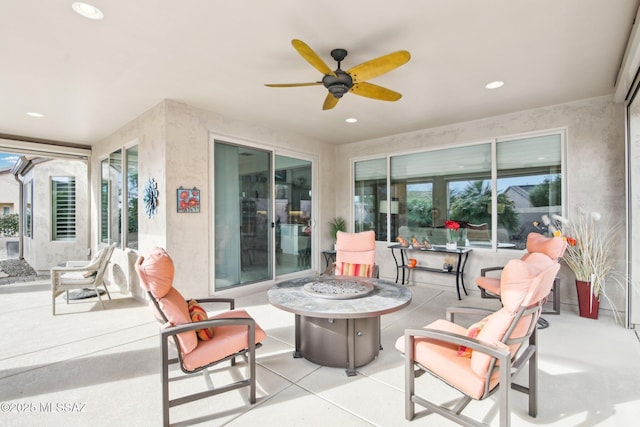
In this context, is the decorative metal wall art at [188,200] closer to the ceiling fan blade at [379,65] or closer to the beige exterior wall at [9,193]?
the ceiling fan blade at [379,65]

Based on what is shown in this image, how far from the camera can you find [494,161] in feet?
15.4

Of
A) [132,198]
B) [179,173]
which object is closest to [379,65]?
[179,173]

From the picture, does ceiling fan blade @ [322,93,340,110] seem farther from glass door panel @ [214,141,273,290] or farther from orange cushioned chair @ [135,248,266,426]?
glass door panel @ [214,141,273,290]

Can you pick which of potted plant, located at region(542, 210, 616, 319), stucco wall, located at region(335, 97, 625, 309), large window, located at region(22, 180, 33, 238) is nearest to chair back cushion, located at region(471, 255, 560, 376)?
potted plant, located at region(542, 210, 616, 319)

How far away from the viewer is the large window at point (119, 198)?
4773 mm

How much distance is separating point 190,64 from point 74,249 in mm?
6640

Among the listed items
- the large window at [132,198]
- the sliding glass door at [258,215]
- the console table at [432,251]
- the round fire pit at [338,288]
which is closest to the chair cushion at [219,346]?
the round fire pit at [338,288]

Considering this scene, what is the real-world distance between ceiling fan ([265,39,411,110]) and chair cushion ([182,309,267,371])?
1987mm

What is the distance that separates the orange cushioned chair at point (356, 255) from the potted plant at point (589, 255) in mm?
2314

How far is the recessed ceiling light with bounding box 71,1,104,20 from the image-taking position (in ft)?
6.90

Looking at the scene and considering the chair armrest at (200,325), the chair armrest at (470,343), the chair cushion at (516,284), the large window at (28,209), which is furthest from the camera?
the large window at (28,209)

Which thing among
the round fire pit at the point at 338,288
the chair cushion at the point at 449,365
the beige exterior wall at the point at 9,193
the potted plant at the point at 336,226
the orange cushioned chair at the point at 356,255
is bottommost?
the chair cushion at the point at 449,365

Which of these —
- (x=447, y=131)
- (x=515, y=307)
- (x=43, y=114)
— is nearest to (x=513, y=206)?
(x=447, y=131)

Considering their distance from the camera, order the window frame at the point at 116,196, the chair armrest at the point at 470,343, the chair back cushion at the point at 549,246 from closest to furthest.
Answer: the chair armrest at the point at 470,343 → the chair back cushion at the point at 549,246 → the window frame at the point at 116,196
